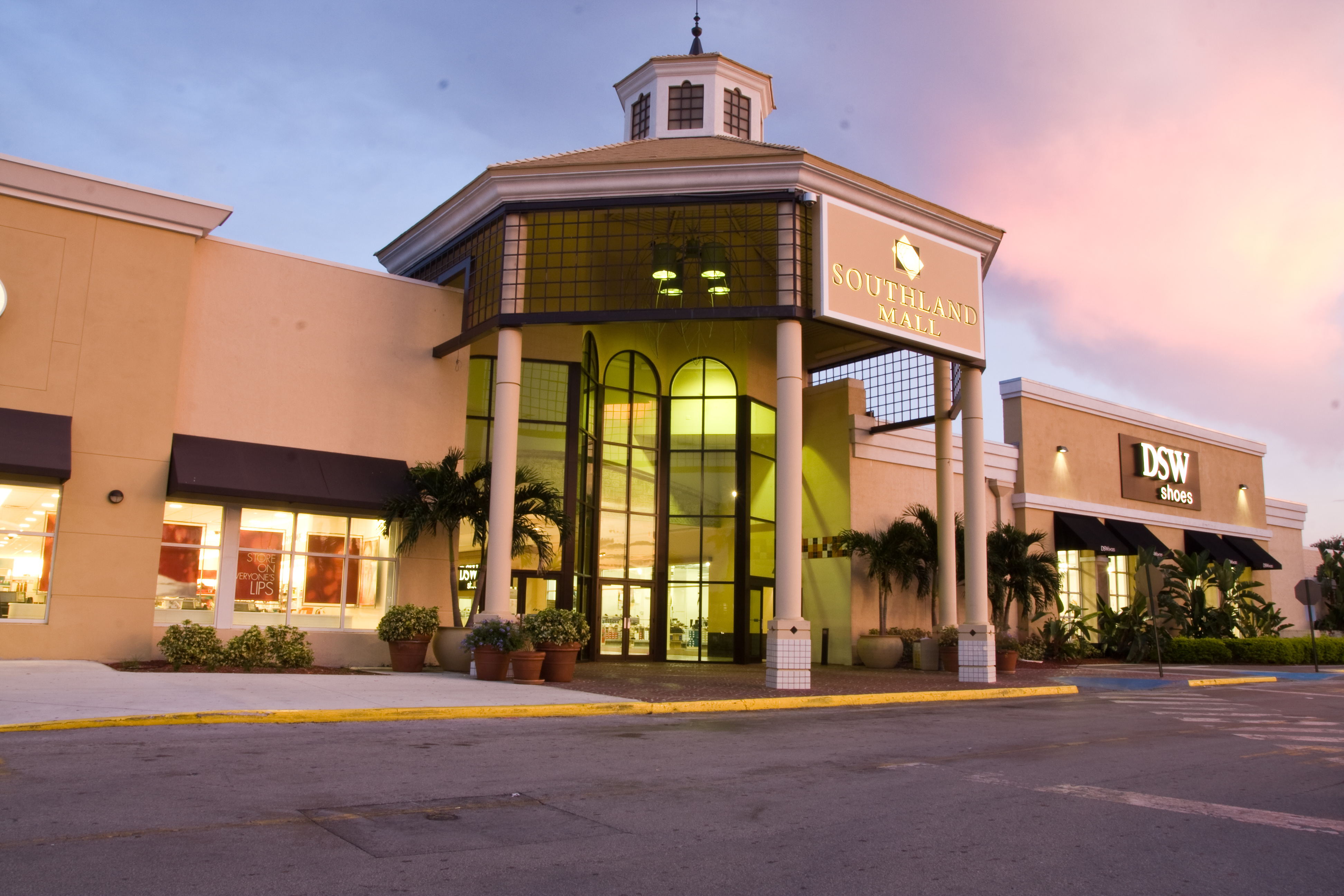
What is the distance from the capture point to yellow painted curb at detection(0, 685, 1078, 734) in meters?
10.6

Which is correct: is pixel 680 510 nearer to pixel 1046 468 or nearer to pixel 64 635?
pixel 1046 468

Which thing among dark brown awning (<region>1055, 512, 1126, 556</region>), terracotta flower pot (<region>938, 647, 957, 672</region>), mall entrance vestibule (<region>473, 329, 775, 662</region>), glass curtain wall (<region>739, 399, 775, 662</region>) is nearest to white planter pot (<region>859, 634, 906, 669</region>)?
terracotta flower pot (<region>938, 647, 957, 672</region>)

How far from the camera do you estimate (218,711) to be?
37.1 ft

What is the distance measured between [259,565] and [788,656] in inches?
390

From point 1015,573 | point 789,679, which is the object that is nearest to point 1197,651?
point 1015,573

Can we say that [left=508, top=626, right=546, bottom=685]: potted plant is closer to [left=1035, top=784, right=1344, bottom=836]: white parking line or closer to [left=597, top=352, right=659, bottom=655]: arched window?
[left=597, top=352, right=659, bottom=655]: arched window

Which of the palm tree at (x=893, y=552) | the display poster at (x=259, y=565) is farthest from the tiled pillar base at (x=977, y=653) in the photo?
the display poster at (x=259, y=565)

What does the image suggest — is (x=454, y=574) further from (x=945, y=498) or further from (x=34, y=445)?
(x=945, y=498)

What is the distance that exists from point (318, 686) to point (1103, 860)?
1174cm

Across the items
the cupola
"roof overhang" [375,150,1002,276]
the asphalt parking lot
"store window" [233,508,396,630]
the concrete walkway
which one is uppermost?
the cupola

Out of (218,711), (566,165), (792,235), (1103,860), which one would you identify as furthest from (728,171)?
(1103,860)

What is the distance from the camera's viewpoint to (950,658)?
2414 cm

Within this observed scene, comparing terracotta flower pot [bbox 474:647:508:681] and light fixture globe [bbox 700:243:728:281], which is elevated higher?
light fixture globe [bbox 700:243:728:281]

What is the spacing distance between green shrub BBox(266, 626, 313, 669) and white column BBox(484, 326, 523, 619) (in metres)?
3.24
